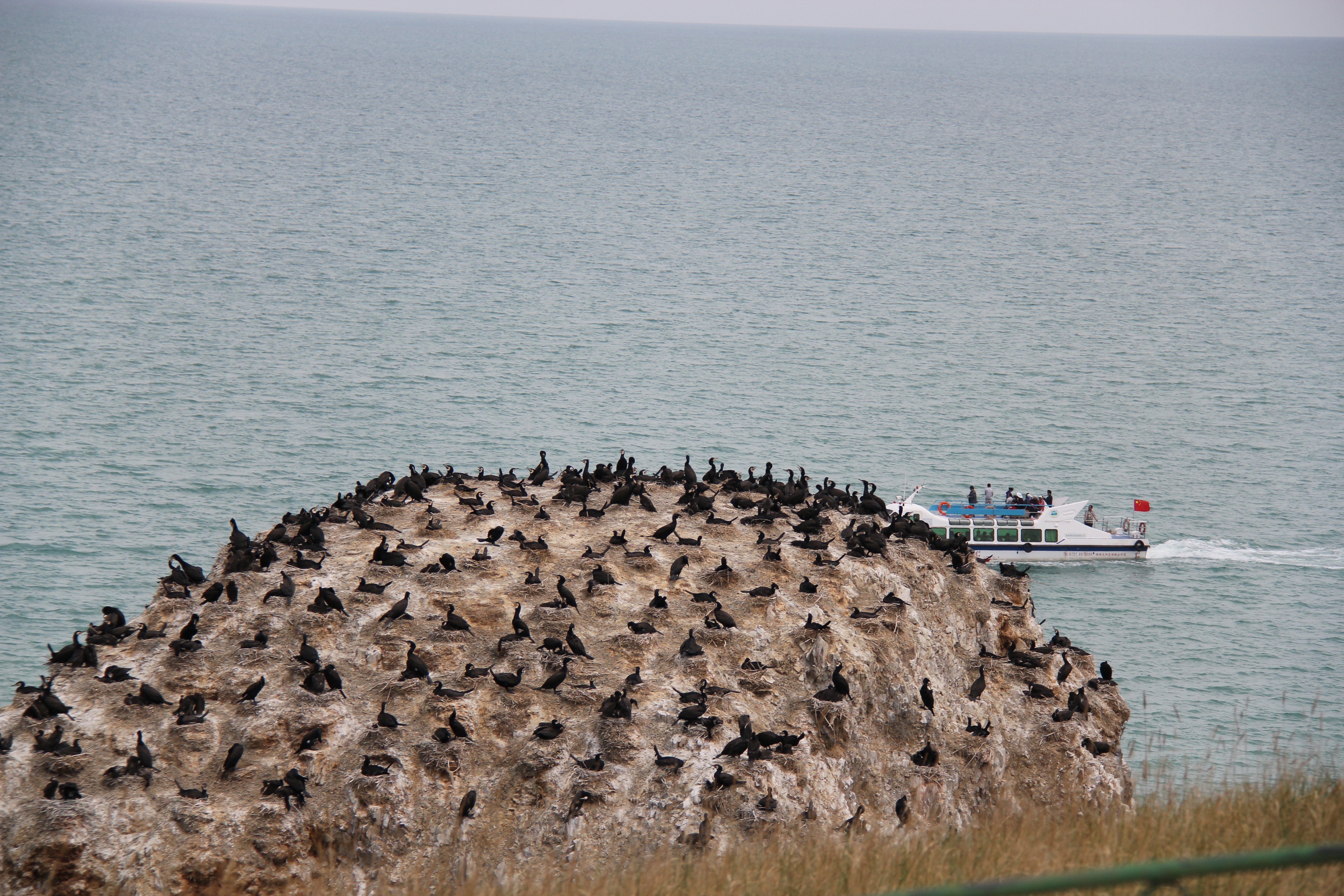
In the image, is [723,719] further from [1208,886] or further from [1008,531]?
[1008,531]

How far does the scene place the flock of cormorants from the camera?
26641mm

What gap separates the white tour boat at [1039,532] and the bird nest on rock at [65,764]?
183ft

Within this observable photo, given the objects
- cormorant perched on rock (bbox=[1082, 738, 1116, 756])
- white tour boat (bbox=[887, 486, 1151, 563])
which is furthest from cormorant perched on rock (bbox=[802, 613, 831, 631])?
white tour boat (bbox=[887, 486, 1151, 563])

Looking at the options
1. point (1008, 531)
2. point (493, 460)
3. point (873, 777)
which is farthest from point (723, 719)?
point (493, 460)

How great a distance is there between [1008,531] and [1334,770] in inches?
2196

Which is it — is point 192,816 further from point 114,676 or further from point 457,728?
point 457,728

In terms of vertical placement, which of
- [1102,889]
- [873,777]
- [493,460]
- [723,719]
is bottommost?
[493,460]

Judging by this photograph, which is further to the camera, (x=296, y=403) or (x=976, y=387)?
(x=976, y=387)

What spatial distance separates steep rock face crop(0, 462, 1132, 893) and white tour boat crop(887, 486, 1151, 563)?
128 feet

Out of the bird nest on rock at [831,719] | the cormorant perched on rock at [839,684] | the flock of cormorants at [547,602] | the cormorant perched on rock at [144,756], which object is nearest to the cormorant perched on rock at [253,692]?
the flock of cormorants at [547,602]

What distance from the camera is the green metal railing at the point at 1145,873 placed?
6.83 m

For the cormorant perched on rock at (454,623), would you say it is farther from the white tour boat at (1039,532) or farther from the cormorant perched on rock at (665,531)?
the white tour boat at (1039,532)

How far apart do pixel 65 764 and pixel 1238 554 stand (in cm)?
7223

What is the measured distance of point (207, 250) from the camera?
453 ft
